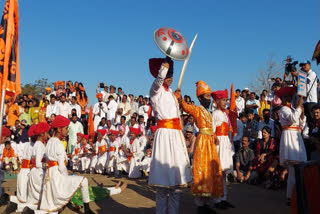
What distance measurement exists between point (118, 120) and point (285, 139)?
994 cm

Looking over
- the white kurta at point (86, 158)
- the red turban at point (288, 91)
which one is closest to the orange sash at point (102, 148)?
the white kurta at point (86, 158)

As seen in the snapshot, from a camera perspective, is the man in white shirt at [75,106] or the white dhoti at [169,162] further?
the man in white shirt at [75,106]

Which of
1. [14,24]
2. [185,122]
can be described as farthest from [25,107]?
[14,24]

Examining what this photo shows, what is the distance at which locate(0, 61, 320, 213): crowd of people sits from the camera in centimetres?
595

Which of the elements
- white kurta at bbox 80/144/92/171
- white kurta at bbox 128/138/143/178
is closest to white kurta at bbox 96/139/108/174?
white kurta at bbox 80/144/92/171

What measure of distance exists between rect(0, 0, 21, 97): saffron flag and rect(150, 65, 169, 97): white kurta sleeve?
7.31 feet

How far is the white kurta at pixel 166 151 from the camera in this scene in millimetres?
4469

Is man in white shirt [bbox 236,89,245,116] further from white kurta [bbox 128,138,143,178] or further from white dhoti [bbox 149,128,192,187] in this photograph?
white dhoti [bbox 149,128,192,187]

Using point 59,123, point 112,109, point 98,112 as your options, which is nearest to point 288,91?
point 59,123

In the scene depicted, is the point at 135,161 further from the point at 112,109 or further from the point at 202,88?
the point at 202,88

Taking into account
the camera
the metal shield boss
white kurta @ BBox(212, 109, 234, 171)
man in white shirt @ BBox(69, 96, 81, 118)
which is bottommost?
white kurta @ BBox(212, 109, 234, 171)

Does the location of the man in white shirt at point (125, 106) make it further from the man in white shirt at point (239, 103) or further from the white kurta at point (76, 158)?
the man in white shirt at point (239, 103)

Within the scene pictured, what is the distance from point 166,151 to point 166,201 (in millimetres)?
747

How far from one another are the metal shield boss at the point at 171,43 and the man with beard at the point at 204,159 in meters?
1.06
